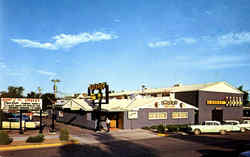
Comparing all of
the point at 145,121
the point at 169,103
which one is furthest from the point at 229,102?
the point at 145,121

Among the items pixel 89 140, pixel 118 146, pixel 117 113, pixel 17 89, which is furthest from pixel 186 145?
pixel 17 89

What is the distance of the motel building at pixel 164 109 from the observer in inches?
1275

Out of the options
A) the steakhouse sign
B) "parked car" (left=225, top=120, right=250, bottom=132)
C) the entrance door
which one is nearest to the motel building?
the entrance door

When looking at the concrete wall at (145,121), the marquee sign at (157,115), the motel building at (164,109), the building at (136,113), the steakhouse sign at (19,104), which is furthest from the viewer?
the marquee sign at (157,115)

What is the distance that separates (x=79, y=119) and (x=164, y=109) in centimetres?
1264

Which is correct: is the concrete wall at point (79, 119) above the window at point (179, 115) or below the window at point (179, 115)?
below

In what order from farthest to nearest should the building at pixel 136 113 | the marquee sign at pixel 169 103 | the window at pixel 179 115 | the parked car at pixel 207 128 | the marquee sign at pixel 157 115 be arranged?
the window at pixel 179 115
the marquee sign at pixel 169 103
the marquee sign at pixel 157 115
the building at pixel 136 113
the parked car at pixel 207 128

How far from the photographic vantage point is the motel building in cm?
3238

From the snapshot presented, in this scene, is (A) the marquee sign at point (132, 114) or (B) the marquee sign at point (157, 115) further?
(B) the marquee sign at point (157, 115)

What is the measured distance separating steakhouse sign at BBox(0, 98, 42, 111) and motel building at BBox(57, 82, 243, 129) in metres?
7.39

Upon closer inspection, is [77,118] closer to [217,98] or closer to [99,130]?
[99,130]

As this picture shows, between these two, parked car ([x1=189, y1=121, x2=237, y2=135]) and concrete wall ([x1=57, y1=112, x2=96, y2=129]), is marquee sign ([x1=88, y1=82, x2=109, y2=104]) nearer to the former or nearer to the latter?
concrete wall ([x1=57, y1=112, x2=96, y2=129])

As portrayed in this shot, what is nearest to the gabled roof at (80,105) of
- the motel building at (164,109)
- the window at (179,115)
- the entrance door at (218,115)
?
the motel building at (164,109)

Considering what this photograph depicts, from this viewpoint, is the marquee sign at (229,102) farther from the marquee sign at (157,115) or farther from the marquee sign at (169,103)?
the marquee sign at (157,115)
